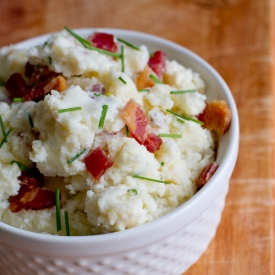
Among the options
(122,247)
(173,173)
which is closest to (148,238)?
(122,247)

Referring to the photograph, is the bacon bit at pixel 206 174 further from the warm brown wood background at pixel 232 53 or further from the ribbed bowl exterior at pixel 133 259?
the warm brown wood background at pixel 232 53

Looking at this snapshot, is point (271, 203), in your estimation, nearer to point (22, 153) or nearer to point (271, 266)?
point (271, 266)

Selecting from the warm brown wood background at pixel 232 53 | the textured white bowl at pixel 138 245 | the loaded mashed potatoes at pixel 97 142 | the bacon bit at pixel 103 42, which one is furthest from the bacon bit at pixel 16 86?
the warm brown wood background at pixel 232 53

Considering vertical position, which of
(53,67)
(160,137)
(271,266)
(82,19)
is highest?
(82,19)

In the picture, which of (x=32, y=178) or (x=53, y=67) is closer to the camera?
(x=32, y=178)

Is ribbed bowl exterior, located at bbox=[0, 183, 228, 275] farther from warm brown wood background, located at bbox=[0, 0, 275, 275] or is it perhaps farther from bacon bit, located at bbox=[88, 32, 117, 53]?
bacon bit, located at bbox=[88, 32, 117, 53]
